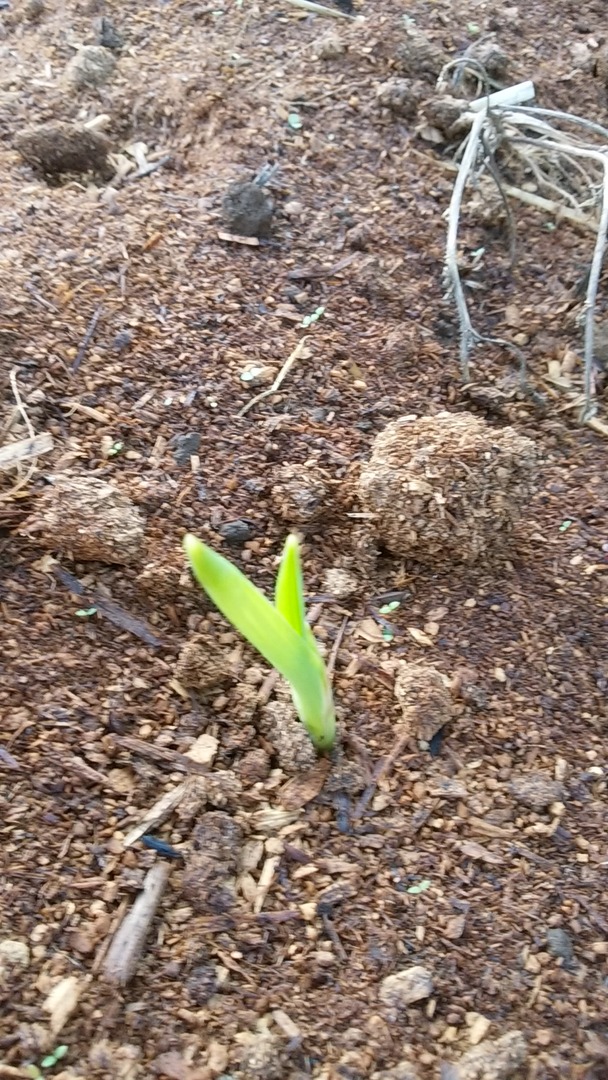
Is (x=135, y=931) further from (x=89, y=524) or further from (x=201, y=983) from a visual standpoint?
(x=89, y=524)

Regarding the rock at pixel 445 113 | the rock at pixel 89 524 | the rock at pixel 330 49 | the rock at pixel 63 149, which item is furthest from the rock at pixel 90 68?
the rock at pixel 89 524

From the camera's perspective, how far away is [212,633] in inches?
53.4

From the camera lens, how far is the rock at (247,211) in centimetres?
177

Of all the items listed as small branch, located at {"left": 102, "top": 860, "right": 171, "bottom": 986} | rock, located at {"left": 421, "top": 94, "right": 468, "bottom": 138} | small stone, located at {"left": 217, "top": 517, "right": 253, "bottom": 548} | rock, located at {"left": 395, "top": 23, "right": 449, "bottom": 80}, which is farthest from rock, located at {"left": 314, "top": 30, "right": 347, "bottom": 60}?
small branch, located at {"left": 102, "top": 860, "right": 171, "bottom": 986}

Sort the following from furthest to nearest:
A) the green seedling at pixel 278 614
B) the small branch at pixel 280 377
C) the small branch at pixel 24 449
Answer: the small branch at pixel 280 377 → the small branch at pixel 24 449 → the green seedling at pixel 278 614

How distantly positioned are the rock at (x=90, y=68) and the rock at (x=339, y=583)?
1.43 metres

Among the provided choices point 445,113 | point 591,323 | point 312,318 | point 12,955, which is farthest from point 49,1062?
point 445,113

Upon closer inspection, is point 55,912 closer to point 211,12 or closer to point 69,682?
point 69,682

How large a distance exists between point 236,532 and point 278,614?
44 cm

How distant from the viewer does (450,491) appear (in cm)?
137

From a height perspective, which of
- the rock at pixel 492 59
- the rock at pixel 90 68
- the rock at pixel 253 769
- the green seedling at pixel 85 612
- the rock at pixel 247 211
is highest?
the rock at pixel 90 68

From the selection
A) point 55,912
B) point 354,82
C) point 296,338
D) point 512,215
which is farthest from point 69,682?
point 354,82

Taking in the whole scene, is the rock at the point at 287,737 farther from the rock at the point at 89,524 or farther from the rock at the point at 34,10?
the rock at the point at 34,10

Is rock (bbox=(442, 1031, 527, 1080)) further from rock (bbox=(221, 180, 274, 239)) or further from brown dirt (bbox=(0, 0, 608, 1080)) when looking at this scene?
rock (bbox=(221, 180, 274, 239))
